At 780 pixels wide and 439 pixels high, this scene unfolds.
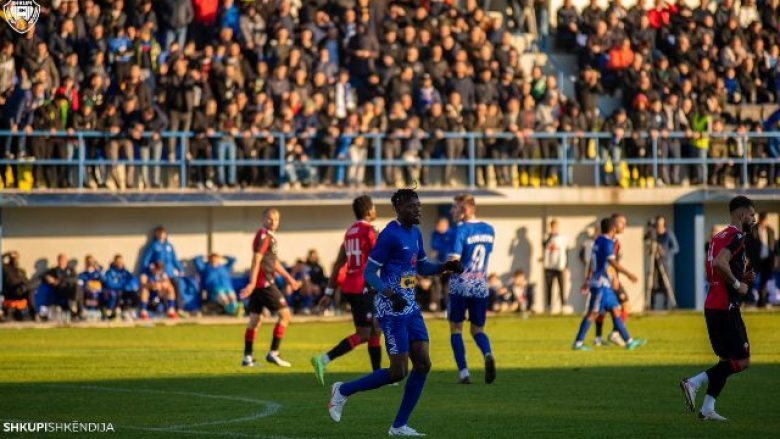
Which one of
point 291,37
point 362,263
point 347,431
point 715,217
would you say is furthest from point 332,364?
point 715,217

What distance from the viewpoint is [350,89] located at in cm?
3547

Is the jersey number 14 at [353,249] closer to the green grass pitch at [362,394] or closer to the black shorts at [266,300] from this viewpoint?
the green grass pitch at [362,394]

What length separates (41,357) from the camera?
23.4m

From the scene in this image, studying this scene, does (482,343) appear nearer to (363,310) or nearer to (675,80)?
(363,310)

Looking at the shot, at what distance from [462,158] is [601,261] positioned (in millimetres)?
11789

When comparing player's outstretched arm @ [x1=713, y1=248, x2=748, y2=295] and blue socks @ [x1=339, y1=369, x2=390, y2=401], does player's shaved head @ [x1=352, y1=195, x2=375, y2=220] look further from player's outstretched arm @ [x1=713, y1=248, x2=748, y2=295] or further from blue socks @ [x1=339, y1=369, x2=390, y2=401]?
player's outstretched arm @ [x1=713, y1=248, x2=748, y2=295]

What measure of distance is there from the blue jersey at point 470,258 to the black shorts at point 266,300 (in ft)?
11.1

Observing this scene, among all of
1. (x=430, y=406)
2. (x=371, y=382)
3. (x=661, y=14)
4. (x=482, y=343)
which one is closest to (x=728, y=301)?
(x=430, y=406)

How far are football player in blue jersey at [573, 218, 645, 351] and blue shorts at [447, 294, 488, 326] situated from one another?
5907 millimetres

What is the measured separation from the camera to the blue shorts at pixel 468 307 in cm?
1895

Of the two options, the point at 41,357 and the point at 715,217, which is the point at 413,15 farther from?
the point at 41,357

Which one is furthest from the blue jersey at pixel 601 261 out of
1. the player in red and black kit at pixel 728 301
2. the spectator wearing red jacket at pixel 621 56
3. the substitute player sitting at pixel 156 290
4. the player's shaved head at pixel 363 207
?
the spectator wearing red jacket at pixel 621 56

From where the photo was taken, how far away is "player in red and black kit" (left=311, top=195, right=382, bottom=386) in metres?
18.4

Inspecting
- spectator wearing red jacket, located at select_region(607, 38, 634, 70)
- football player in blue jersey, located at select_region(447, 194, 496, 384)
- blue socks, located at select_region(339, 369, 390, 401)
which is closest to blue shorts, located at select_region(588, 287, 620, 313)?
football player in blue jersey, located at select_region(447, 194, 496, 384)
